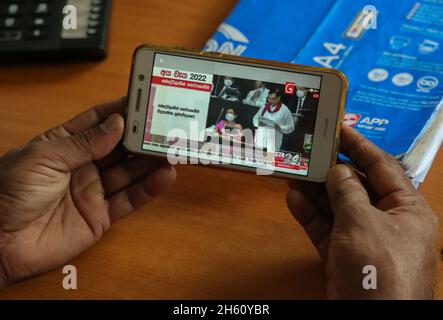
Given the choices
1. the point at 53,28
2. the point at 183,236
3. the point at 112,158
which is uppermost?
the point at 53,28

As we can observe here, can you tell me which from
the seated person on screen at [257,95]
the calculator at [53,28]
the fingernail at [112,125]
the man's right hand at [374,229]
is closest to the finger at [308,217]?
the man's right hand at [374,229]

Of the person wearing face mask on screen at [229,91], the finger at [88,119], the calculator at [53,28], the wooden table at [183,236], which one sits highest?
the calculator at [53,28]

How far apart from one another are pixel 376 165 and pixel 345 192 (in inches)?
2.6

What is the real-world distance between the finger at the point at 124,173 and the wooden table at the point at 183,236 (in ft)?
0.17

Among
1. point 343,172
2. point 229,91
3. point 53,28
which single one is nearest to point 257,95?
point 229,91

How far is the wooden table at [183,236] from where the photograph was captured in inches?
22.0

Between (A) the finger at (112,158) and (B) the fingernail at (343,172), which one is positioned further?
(A) the finger at (112,158)

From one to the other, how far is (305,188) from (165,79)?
22cm

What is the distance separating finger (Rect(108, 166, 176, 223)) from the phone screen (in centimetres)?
4

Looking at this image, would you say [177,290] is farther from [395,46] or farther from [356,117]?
[395,46]

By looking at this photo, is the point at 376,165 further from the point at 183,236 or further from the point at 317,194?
the point at 183,236

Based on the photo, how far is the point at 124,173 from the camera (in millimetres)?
655

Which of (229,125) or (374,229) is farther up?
(229,125)

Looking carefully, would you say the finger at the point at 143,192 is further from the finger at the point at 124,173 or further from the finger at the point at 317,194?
the finger at the point at 317,194
